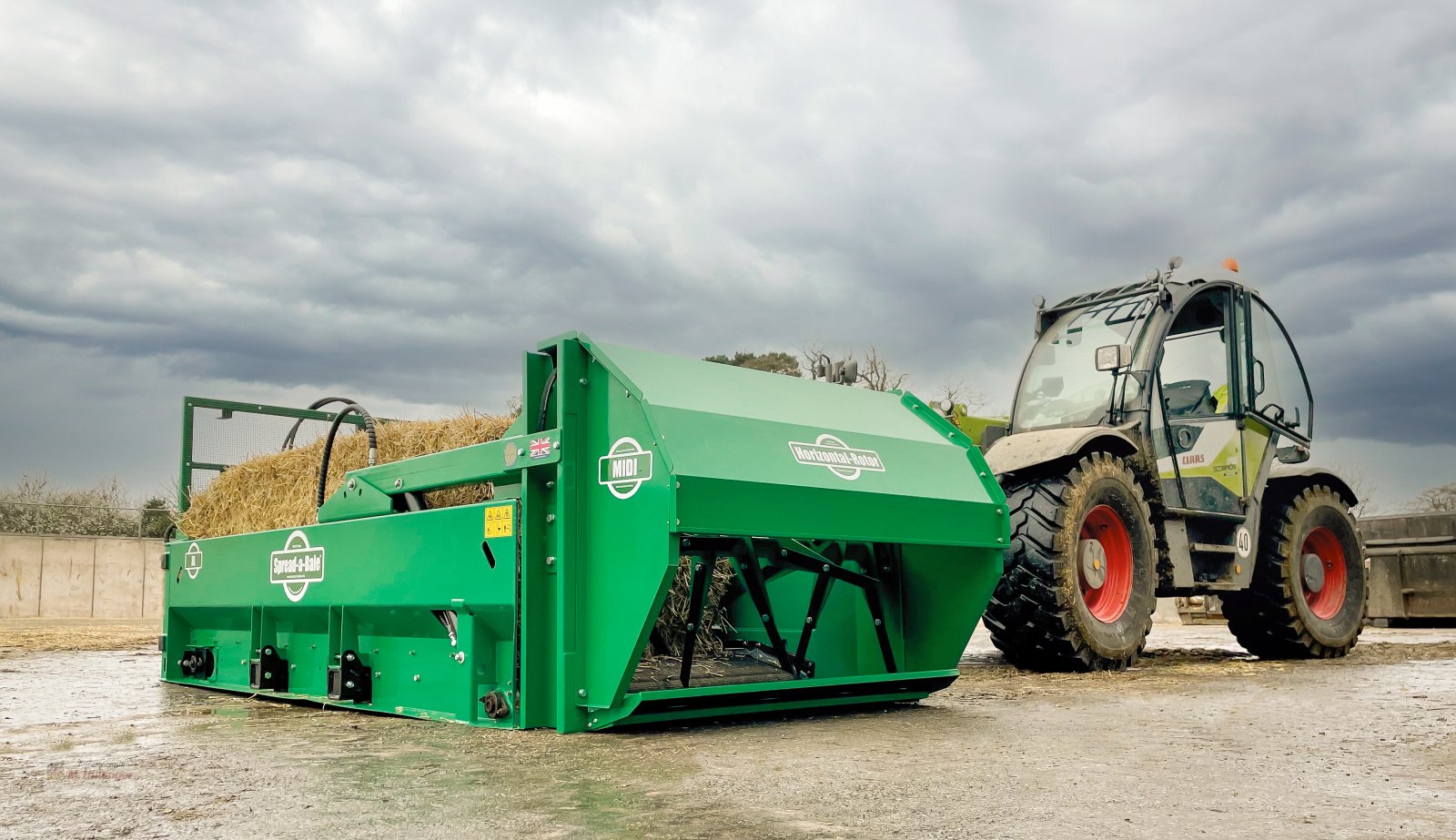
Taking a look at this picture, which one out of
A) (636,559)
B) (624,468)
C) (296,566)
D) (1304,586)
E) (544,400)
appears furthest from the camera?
(1304,586)

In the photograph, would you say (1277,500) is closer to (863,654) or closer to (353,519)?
(863,654)

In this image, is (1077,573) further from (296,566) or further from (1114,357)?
(296,566)

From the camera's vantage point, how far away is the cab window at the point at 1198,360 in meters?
8.73

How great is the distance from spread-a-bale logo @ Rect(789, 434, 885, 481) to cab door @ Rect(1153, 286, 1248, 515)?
3.91m

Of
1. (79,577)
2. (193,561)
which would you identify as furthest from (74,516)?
(193,561)

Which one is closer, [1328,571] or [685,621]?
[685,621]

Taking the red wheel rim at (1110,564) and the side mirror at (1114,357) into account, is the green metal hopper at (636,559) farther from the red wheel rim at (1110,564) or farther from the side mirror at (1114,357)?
the side mirror at (1114,357)

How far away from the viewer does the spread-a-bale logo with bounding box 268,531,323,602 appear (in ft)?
18.7

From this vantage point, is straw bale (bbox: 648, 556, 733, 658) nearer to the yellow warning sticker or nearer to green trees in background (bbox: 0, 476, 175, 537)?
the yellow warning sticker

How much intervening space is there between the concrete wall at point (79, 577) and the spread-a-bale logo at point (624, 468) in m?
19.5

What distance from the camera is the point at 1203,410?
8820mm

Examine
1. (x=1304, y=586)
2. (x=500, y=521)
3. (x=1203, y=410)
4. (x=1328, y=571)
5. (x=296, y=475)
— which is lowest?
(x=1304, y=586)

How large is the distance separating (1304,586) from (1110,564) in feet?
9.09

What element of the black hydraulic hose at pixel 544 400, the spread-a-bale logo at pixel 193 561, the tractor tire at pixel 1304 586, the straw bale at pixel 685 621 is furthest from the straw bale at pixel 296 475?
the tractor tire at pixel 1304 586
